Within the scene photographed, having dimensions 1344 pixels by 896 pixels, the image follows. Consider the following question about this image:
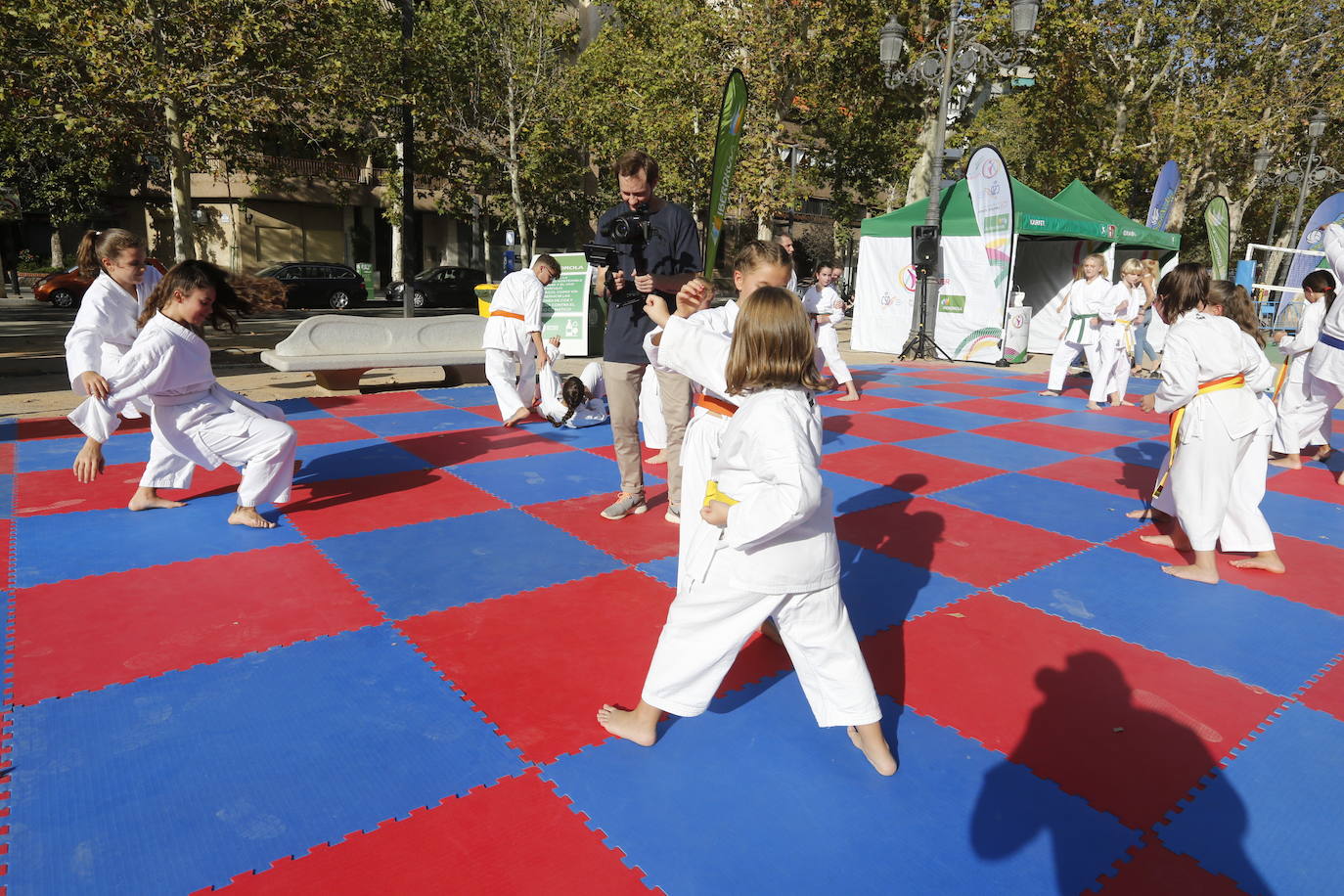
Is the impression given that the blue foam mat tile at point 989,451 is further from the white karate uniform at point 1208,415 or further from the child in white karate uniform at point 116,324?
the child in white karate uniform at point 116,324

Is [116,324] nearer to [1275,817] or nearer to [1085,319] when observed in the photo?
[1275,817]

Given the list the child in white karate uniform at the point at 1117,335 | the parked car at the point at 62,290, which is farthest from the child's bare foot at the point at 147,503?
the parked car at the point at 62,290

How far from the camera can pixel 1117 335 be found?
981 centimetres

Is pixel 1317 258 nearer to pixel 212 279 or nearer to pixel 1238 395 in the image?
pixel 1238 395

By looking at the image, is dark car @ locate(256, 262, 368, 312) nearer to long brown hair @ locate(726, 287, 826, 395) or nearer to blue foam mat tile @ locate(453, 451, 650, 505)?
blue foam mat tile @ locate(453, 451, 650, 505)

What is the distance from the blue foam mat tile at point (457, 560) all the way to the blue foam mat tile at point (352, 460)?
1.39m

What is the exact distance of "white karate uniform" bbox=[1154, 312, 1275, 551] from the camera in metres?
4.20

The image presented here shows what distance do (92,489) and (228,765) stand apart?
3756 mm

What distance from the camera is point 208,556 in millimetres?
4262

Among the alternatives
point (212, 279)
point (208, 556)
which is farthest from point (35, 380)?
point (208, 556)

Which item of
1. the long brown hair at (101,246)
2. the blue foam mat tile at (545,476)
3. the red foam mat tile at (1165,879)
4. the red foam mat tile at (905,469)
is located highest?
the long brown hair at (101,246)

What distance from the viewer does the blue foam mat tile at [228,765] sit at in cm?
217

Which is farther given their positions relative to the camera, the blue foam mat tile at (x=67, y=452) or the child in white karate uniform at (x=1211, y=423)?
the blue foam mat tile at (x=67, y=452)

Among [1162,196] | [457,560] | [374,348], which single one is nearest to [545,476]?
[457,560]
